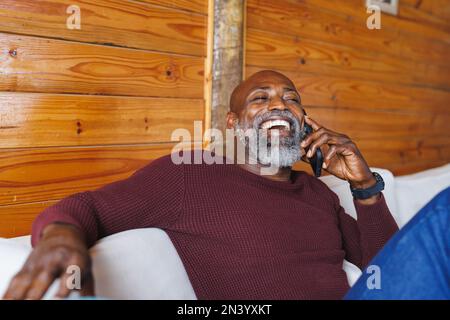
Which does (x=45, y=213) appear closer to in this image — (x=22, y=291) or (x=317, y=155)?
(x=22, y=291)

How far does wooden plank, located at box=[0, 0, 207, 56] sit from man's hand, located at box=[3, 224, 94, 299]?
2.60 feet

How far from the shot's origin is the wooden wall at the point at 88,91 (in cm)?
146

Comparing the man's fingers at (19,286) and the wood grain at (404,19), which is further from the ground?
the wood grain at (404,19)

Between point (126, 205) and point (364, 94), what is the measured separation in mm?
1882

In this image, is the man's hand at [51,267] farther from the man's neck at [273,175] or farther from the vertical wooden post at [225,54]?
the vertical wooden post at [225,54]

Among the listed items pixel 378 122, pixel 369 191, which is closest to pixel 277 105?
pixel 369 191

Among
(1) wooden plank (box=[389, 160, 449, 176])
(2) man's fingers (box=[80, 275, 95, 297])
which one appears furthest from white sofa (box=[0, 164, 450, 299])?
(1) wooden plank (box=[389, 160, 449, 176])

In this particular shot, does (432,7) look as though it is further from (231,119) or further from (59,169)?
(59,169)

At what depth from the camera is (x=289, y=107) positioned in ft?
5.40

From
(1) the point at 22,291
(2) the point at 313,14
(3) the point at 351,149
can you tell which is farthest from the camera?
(2) the point at 313,14

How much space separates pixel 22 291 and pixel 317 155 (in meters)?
1.09

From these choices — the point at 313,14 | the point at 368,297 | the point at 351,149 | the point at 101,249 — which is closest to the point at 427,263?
the point at 368,297

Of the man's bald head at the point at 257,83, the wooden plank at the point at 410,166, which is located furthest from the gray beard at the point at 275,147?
the wooden plank at the point at 410,166

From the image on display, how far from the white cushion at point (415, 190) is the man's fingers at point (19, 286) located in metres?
1.90
